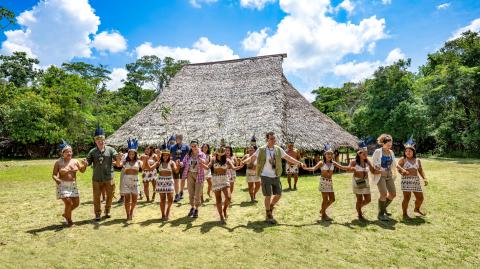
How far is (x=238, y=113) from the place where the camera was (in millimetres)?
18625

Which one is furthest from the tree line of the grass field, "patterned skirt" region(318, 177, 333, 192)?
"patterned skirt" region(318, 177, 333, 192)

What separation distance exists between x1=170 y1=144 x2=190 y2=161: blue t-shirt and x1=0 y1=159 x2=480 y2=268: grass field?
5.62 ft

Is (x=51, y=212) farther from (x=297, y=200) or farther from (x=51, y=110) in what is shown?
(x=51, y=110)

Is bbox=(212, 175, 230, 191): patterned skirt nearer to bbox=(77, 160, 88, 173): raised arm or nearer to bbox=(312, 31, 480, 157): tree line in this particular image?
bbox=(77, 160, 88, 173): raised arm

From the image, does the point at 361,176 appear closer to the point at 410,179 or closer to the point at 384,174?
the point at 384,174

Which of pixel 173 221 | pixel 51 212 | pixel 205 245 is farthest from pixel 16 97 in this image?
pixel 205 245

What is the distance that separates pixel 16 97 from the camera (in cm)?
3005

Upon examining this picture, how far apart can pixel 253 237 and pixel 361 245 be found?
1984 millimetres

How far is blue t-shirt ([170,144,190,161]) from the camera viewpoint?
31.9 ft

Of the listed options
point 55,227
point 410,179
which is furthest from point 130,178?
point 410,179

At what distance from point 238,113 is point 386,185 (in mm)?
12229

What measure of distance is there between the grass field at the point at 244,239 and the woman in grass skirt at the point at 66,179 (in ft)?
1.80

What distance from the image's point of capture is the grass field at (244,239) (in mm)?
4953

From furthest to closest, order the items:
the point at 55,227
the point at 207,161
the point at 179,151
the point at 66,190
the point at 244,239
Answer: the point at 179,151 → the point at 207,161 → the point at 55,227 → the point at 66,190 → the point at 244,239
